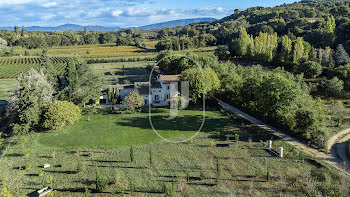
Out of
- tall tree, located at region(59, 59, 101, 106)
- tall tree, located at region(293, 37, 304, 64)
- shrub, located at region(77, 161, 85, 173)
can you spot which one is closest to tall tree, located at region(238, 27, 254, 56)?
tall tree, located at region(293, 37, 304, 64)

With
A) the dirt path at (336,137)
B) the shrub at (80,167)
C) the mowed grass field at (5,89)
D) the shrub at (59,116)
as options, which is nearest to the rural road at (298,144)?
the dirt path at (336,137)

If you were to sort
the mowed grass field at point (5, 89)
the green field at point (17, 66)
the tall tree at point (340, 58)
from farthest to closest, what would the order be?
the green field at point (17, 66) → the tall tree at point (340, 58) → the mowed grass field at point (5, 89)

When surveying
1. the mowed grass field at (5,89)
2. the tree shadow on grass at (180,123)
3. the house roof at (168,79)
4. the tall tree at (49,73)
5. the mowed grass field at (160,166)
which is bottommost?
the mowed grass field at (160,166)

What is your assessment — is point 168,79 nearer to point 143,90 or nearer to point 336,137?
point 143,90

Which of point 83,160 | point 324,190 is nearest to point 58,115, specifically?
point 83,160

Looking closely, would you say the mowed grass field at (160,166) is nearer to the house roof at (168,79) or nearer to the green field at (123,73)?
the house roof at (168,79)

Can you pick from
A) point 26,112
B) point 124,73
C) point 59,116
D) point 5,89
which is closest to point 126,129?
point 59,116
